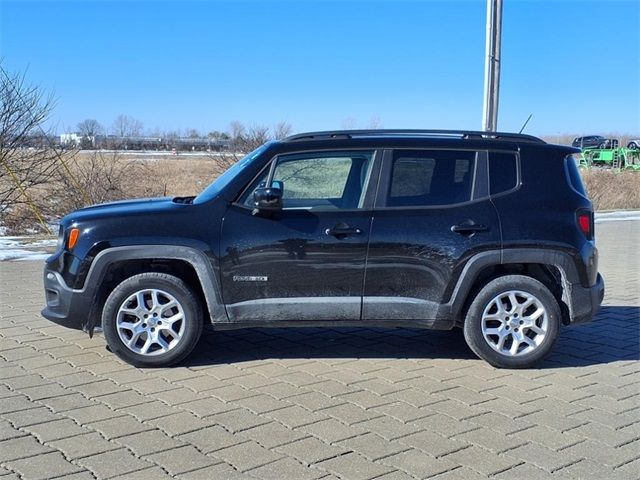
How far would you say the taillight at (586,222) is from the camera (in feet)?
18.4

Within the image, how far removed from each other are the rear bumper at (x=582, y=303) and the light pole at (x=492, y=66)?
528cm

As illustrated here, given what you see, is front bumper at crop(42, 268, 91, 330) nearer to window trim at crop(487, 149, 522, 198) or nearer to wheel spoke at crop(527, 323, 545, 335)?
window trim at crop(487, 149, 522, 198)

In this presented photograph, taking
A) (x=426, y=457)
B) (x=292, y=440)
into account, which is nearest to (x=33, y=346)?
(x=292, y=440)

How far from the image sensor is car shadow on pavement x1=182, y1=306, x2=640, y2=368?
5.81 meters

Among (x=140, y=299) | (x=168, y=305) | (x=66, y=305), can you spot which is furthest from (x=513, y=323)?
(x=66, y=305)

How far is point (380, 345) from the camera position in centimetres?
617

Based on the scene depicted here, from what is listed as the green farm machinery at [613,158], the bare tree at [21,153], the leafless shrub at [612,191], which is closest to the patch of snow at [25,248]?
the bare tree at [21,153]

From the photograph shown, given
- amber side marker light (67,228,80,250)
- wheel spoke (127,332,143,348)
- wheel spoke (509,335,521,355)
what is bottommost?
wheel spoke (509,335,521,355)

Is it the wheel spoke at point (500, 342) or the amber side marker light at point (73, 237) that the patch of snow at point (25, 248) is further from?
the wheel spoke at point (500, 342)

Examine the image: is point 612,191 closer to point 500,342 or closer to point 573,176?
point 573,176

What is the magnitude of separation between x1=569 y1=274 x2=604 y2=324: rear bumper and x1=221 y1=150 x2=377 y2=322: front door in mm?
1729

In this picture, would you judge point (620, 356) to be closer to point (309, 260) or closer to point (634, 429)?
point (634, 429)

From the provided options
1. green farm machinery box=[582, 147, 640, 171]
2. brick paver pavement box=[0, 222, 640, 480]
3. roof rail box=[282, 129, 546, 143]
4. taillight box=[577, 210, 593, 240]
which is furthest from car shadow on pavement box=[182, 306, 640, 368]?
green farm machinery box=[582, 147, 640, 171]

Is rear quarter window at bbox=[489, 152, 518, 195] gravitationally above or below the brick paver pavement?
above
